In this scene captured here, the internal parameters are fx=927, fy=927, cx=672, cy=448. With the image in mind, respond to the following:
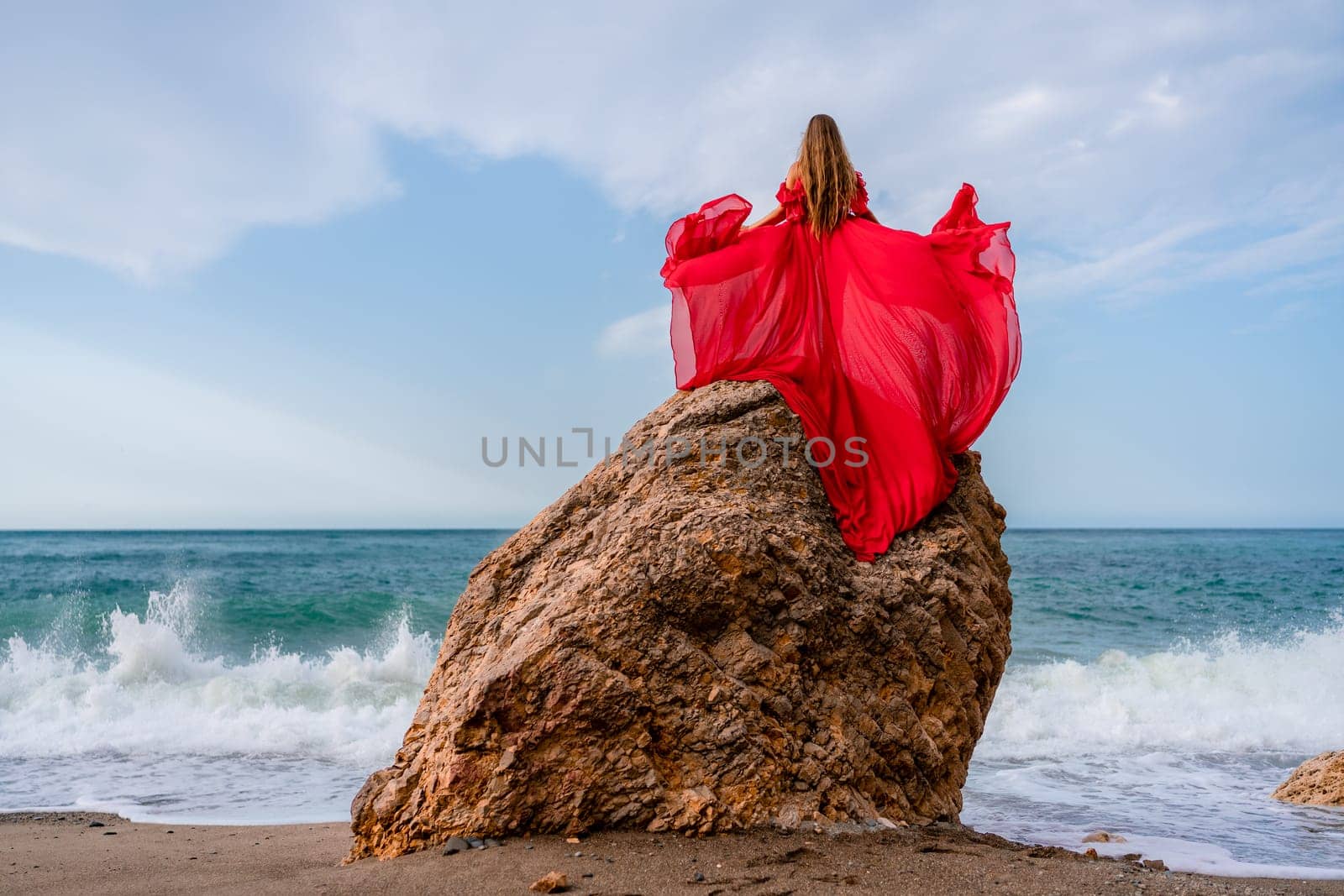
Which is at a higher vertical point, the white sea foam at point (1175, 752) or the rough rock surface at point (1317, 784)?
the rough rock surface at point (1317, 784)

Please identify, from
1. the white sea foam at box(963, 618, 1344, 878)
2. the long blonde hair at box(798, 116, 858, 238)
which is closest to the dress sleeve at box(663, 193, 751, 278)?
the long blonde hair at box(798, 116, 858, 238)

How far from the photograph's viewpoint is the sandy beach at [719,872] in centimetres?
283

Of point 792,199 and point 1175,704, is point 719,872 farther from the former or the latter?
point 1175,704

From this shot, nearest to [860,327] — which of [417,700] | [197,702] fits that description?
[417,700]

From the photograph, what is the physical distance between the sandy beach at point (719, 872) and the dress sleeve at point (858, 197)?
297 centimetres

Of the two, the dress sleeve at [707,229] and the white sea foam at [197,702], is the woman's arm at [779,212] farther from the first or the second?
the white sea foam at [197,702]

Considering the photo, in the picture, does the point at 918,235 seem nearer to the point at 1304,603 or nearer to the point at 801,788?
the point at 801,788

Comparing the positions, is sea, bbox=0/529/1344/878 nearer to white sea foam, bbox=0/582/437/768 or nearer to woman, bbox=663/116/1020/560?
white sea foam, bbox=0/582/437/768

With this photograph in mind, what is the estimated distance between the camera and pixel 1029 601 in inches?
710

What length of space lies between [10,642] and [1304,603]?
22988 millimetres

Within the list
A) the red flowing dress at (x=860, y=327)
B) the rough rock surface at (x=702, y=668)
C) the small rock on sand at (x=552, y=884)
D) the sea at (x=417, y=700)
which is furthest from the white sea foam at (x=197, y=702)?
the small rock on sand at (x=552, y=884)

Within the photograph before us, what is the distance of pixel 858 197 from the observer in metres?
4.80

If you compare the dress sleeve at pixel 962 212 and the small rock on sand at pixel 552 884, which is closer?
the small rock on sand at pixel 552 884

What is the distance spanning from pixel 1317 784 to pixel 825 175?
17.0 feet
